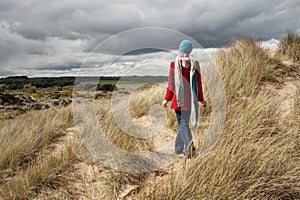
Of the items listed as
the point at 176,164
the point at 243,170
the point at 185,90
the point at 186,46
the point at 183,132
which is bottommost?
the point at 176,164

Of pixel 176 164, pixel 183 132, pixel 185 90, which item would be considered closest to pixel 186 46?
pixel 185 90

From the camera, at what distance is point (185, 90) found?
3.35 m

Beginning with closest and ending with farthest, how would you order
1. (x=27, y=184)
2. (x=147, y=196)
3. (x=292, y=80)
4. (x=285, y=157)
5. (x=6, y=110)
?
(x=147, y=196) < (x=285, y=157) < (x=27, y=184) < (x=292, y=80) < (x=6, y=110)

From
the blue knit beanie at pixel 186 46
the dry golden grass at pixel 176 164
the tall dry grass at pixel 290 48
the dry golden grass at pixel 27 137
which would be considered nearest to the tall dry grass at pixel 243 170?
the dry golden grass at pixel 176 164

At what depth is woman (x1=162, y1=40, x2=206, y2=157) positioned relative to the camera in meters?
3.20

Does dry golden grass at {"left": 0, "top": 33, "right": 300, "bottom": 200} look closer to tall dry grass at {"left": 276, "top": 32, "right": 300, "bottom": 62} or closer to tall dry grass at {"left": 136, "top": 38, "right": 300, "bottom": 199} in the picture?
tall dry grass at {"left": 136, "top": 38, "right": 300, "bottom": 199}

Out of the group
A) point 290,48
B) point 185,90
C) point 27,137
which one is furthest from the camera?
point 290,48

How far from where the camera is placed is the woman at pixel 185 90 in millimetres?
3201

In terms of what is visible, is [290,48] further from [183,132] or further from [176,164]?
[176,164]

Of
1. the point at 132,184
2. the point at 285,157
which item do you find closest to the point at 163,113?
the point at 132,184

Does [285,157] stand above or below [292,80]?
below

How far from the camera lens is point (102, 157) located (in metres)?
3.13

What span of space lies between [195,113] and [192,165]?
3.41ft

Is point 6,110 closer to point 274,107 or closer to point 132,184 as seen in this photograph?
point 132,184
